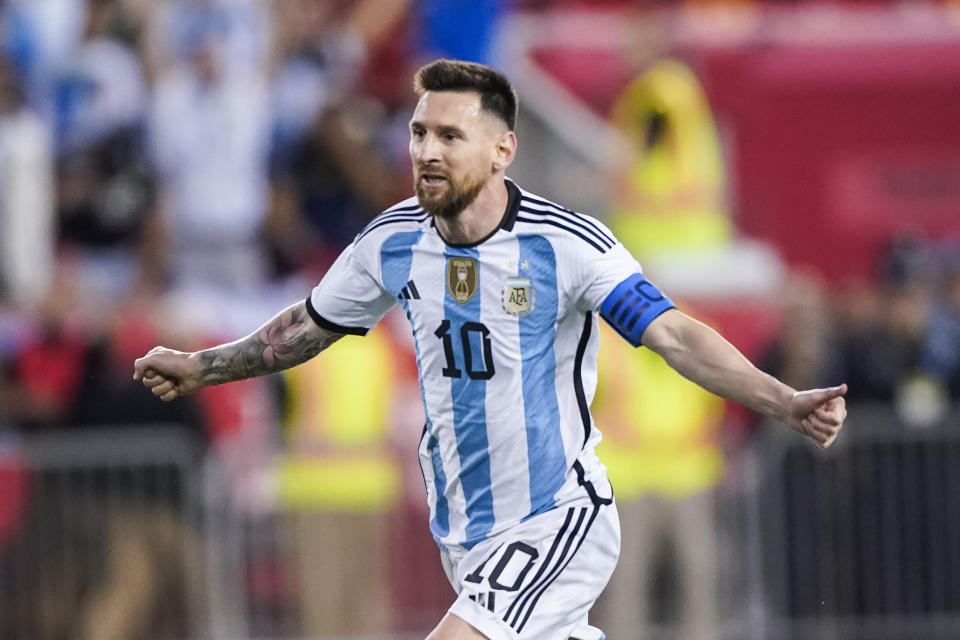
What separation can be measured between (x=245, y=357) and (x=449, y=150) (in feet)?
4.56

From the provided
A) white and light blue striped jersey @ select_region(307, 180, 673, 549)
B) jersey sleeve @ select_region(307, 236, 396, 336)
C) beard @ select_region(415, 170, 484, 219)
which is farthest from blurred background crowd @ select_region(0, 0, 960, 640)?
beard @ select_region(415, 170, 484, 219)

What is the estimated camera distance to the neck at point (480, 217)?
22.3 ft

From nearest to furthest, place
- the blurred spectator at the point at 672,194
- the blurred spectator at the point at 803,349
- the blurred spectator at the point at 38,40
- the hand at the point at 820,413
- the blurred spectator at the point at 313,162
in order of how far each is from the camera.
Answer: the hand at the point at 820,413 < the blurred spectator at the point at 803,349 < the blurred spectator at the point at 38,40 < the blurred spectator at the point at 313,162 < the blurred spectator at the point at 672,194

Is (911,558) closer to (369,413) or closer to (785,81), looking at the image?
(369,413)

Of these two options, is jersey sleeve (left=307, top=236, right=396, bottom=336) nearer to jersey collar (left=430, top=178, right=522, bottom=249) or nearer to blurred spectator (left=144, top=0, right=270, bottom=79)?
jersey collar (left=430, top=178, right=522, bottom=249)

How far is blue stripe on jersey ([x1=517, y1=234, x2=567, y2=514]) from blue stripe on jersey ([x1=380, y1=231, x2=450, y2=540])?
1.29ft

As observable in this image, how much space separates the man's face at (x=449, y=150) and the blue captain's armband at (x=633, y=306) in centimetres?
66

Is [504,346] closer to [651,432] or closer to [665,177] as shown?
[651,432]

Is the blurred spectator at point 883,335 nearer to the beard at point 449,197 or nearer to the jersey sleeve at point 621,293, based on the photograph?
the jersey sleeve at point 621,293

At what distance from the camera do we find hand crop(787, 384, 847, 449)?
20.2 feet

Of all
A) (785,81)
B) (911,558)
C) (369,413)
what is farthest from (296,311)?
(785,81)

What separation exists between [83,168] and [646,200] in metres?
4.51

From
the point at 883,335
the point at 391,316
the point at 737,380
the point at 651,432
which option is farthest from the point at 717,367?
the point at 883,335

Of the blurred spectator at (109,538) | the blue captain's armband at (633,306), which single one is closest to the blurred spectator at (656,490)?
the blurred spectator at (109,538)
